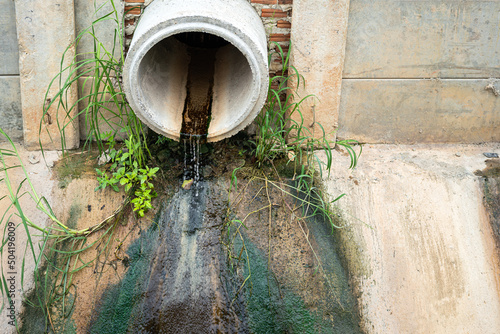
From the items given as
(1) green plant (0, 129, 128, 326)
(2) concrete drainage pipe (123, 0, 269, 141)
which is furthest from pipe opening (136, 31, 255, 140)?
(1) green plant (0, 129, 128, 326)

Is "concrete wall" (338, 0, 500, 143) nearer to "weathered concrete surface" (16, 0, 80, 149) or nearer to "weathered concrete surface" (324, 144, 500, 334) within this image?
"weathered concrete surface" (324, 144, 500, 334)

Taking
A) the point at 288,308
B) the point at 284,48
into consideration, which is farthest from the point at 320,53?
the point at 288,308

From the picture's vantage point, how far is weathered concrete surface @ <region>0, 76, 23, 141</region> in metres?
3.52

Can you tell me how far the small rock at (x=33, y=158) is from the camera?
347cm

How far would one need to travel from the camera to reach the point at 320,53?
11.4 ft

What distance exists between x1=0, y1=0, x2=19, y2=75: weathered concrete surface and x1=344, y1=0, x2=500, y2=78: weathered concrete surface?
7.62ft

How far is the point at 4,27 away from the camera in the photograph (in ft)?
11.2

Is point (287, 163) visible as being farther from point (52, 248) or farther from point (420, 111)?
point (52, 248)

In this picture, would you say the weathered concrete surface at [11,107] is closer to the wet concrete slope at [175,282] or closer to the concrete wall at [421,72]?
the wet concrete slope at [175,282]

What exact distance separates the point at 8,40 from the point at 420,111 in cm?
300

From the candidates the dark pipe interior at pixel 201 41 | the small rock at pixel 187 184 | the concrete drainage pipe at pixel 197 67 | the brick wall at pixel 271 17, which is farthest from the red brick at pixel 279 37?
the small rock at pixel 187 184

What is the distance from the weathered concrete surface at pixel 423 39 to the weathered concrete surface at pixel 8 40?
2322 millimetres

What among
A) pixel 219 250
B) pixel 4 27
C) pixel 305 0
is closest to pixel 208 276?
pixel 219 250

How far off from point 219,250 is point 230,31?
1.32 metres
